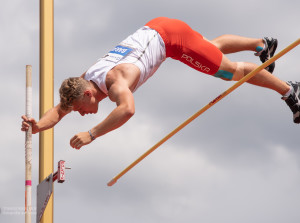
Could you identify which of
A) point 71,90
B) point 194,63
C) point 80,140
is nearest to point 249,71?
point 194,63

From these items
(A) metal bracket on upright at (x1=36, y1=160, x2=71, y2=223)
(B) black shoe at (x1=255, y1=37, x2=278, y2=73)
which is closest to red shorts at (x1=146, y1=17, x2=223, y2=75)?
(B) black shoe at (x1=255, y1=37, x2=278, y2=73)

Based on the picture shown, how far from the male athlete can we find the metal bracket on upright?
43cm

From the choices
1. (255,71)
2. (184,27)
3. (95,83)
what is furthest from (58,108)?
(255,71)

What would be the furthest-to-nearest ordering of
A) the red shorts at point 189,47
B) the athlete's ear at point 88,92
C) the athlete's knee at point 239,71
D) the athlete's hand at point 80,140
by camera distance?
the athlete's knee at point 239,71
the red shorts at point 189,47
the athlete's ear at point 88,92
the athlete's hand at point 80,140

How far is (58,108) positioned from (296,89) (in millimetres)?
2099

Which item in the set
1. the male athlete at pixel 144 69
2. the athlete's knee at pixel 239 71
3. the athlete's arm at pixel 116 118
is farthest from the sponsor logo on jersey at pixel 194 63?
the athlete's arm at pixel 116 118

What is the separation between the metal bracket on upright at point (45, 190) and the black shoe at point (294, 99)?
2050 mm

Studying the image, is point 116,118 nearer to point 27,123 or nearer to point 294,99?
point 27,123

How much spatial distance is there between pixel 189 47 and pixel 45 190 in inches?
72.0

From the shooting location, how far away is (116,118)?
635cm

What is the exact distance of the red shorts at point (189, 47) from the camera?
6953 mm

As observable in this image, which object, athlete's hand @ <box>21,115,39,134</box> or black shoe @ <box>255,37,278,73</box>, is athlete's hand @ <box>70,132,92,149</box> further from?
black shoe @ <box>255,37,278,73</box>

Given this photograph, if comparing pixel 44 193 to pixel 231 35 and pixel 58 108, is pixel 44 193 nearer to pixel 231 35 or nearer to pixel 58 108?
pixel 58 108

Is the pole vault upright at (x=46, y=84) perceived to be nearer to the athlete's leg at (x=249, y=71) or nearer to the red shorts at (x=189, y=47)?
the red shorts at (x=189, y=47)
